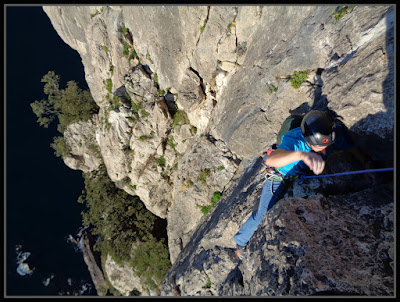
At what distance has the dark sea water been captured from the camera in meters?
31.2

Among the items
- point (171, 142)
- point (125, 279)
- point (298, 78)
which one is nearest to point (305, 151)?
point (298, 78)

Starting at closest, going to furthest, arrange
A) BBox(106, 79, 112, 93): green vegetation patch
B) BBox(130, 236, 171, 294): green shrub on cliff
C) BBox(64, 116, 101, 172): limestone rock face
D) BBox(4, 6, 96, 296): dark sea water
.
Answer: BBox(130, 236, 171, 294): green shrub on cliff
BBox(106, 79, 112, 93): green vegetation patch
BBox(64, 116, 101, 172): limestone rock face
BBox(4, 6, 96, 296): dark sea water

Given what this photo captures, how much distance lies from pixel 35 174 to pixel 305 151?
40.8 meters

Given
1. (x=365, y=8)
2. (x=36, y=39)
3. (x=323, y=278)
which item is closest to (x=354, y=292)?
(x=323, y=278)

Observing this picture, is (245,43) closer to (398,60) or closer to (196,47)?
(196,47)

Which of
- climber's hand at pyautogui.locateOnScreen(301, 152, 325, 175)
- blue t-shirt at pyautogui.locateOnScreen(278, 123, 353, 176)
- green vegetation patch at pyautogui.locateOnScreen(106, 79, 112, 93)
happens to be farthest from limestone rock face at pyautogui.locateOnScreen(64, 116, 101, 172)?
climber's hand at pyautogui.locateOnScreen(301, 152, 325, 175)

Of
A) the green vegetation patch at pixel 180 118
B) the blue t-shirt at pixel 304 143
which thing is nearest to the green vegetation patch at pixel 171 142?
the green vegetation patch at pixel 180 118

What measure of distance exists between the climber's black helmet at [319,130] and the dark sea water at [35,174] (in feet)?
119

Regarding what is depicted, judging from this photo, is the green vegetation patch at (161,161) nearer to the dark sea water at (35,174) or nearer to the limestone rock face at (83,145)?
the limestone rock face at (83,145)

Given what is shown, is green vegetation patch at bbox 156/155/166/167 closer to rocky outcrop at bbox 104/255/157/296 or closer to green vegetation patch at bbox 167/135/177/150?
green vegetation patch at bbox 167/135/177/150

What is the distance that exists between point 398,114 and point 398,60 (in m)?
1.01

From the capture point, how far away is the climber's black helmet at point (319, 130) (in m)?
3.73

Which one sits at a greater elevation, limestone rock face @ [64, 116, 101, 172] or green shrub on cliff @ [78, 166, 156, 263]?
limestone rock face @ [64, 116, 101, 172]

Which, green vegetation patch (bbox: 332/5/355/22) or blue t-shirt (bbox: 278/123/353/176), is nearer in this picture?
blue t-shirt (bbox: 278/123/353/176)
